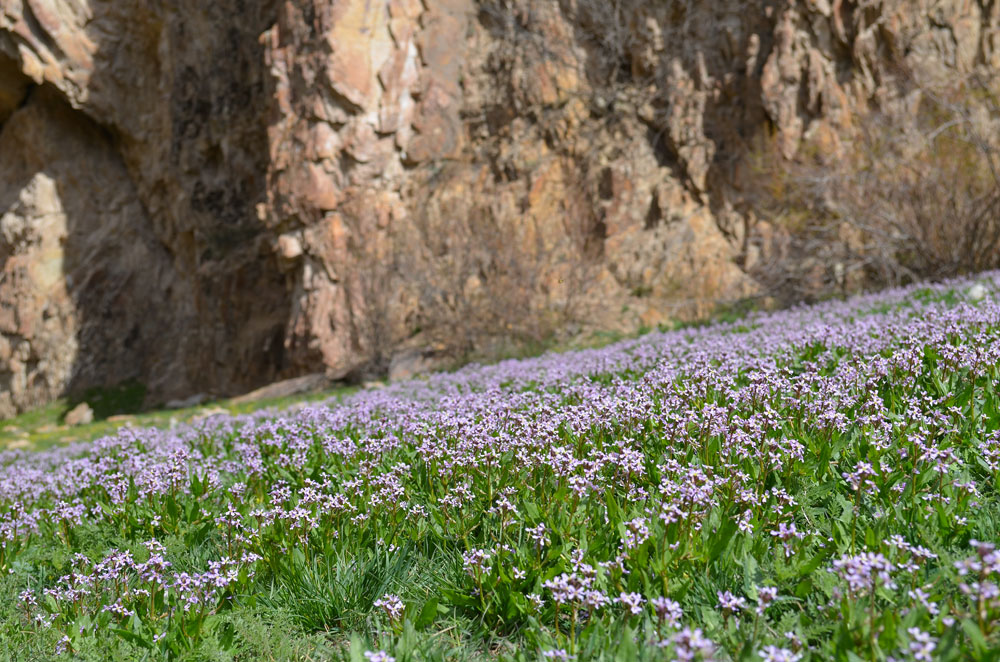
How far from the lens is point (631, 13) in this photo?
1938cm

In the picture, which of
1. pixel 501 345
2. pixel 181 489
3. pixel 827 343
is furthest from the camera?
pixel 501 345

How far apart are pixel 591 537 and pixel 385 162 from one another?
18.0m

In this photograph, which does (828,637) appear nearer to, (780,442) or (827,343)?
(780,442)

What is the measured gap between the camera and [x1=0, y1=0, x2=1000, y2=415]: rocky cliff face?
1590 cm

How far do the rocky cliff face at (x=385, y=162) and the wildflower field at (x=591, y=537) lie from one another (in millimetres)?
9936

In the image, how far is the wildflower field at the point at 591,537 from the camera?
2316 millimetres

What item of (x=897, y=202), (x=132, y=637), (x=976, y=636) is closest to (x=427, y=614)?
(x=132, y=637)

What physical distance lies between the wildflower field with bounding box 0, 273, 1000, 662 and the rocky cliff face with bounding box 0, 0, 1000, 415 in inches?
391

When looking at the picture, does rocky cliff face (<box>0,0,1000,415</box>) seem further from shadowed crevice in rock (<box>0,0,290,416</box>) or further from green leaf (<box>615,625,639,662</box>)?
green leaf (<box>615,625,639,662</box>)

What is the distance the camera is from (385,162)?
19641 millimetres

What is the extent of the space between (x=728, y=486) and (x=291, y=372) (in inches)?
706

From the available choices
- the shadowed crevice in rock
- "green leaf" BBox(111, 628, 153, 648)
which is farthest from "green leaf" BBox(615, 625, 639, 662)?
the shadowed crevice in rock


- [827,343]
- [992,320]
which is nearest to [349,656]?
[827,343]

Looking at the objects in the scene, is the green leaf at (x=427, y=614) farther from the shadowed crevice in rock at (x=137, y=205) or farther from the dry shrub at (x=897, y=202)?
the shadowed crevice in rock at (x=137, y=205)
